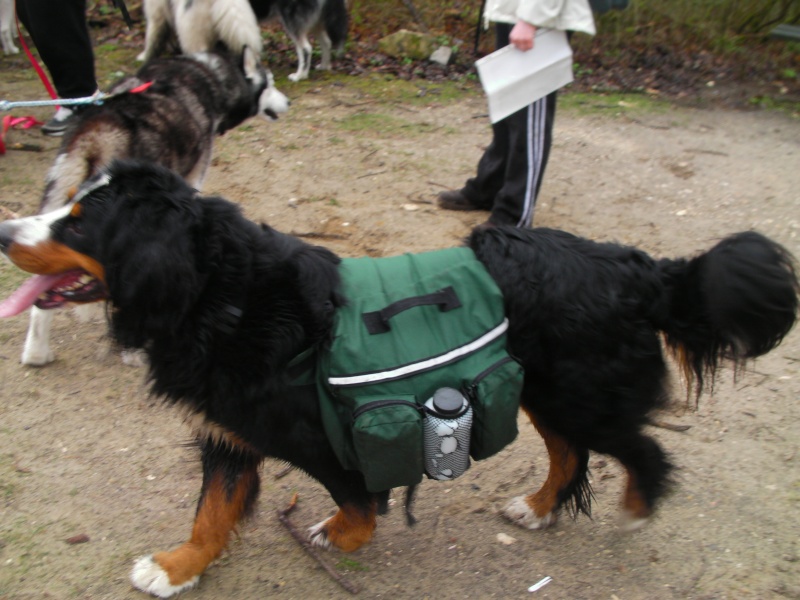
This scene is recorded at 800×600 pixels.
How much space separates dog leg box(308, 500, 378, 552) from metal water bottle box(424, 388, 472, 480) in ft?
1.21

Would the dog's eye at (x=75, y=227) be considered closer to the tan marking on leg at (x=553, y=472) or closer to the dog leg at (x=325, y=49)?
the tan marking on leg at (x=553, y=472)

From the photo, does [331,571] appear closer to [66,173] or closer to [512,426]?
[512,426]

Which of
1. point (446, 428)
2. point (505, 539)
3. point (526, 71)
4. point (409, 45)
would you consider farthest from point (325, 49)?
point (446, 428)

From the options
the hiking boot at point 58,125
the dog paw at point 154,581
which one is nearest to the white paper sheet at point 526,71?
the dog paw at point 154,581

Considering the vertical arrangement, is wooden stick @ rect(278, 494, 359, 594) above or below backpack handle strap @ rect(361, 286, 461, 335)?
below

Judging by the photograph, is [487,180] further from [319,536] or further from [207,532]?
[207,532]

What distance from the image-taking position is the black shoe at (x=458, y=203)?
505cm

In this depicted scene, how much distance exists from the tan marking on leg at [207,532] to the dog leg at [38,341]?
1508 millimetres

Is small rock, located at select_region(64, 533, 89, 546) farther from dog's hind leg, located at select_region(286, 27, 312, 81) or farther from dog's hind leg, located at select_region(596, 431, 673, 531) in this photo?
dog's hind leg, located at select_region(286, 27, 312, 81)

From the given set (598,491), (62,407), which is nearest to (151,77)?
(62,407)

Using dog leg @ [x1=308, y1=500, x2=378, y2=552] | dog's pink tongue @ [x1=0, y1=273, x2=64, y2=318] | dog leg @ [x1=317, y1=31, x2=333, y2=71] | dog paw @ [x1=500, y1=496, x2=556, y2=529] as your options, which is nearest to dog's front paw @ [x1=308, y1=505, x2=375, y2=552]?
dog leg @ [x1=308, y1=500, x2=378, y2=552]

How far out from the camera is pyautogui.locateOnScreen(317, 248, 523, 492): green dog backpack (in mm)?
1969

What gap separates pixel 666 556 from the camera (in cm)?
252

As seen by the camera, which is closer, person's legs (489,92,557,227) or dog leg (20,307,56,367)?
dog leg (20,307,56,367)
